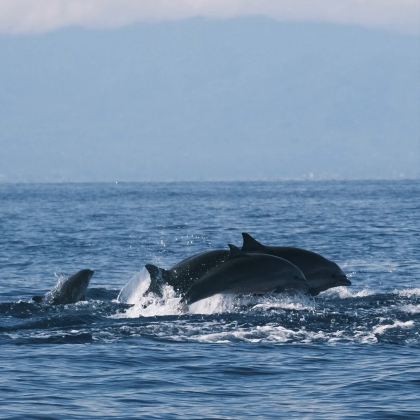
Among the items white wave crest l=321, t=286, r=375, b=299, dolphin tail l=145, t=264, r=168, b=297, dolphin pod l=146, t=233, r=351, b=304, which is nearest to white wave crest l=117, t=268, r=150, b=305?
dolphin tail l=145, t=264, r=168, b=297

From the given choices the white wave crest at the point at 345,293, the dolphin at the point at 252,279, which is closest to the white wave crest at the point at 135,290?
the dolphin at the point at 252,279

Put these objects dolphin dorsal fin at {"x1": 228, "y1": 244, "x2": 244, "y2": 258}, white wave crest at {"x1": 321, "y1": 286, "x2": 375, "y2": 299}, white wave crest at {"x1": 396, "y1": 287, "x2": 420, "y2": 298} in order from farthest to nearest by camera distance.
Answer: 1. white wave crest at {"x1": 321, "y1": 286, "x2": 375, "y2": 299}
2. white wave crest at {"x1": 396, "y1": 287, "x2": 420, "y2": 298}
3. dolphin dorsal fin at {"x1": 228, "y1": 244, "x2": 244, "y2": 258}

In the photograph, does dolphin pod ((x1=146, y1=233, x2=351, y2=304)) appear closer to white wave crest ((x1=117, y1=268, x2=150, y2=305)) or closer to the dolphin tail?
the dolphin tail

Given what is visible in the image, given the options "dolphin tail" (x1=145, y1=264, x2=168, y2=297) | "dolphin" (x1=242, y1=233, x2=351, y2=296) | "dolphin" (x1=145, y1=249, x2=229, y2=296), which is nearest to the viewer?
"dolphin" (x1=145, y1=249, x2=229, y2=296)

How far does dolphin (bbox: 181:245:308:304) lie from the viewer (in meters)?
25.6

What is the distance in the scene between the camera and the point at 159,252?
48031 mm

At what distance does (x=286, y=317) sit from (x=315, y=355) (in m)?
3.88

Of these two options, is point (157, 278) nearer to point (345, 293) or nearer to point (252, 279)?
point (252, 279)

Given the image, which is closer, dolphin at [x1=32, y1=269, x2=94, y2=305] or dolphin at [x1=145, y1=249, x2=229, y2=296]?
dolphin at [x1=145, y1=249, x2=229, y2=296]

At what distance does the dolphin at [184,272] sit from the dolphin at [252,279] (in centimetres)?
47

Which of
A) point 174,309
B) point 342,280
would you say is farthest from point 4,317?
point 342,280

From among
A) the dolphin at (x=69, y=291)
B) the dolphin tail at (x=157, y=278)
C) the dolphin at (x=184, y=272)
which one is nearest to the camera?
the dolphin at (x=184, y=272)

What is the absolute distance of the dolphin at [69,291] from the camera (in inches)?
1104

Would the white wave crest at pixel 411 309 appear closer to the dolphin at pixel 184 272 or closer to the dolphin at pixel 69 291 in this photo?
the dolphin at pixel 184 272
